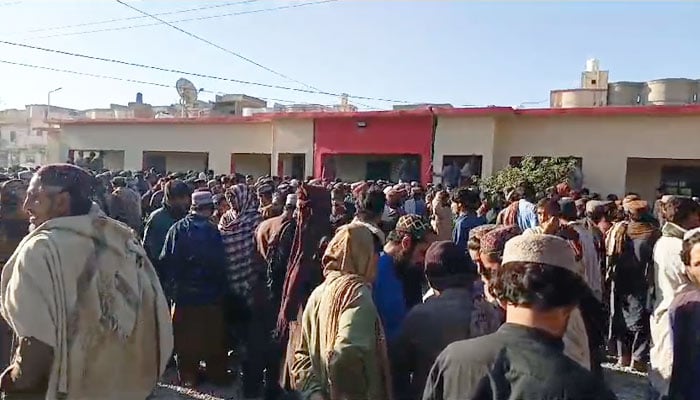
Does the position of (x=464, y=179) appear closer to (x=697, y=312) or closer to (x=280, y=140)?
(x=280, y=140)

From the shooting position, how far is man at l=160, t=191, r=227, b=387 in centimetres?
500

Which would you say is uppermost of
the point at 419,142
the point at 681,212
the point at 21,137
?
the point at 21,137

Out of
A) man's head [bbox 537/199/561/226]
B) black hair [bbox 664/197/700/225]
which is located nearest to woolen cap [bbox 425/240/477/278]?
black hair [bbox 664/197/700/225]

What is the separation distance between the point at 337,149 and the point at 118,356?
16.9 m

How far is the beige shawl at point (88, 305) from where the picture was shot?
2439 mm

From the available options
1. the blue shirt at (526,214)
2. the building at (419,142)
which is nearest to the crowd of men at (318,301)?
the blue shirt at (526,214)

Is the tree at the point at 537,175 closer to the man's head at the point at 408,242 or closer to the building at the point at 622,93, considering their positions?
the building at the point at 622,93

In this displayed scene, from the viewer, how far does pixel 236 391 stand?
214 inches

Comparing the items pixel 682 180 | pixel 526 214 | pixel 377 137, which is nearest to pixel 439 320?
pixel 526 214

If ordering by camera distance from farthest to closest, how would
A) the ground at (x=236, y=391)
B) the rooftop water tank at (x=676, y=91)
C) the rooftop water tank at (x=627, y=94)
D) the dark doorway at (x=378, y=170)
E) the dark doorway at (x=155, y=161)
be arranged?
the dark doorway at (x=155, y=161) < the dark doorway at (x=378, y=170) < the rooftop water tank at (x=627, y=94) < the rooftop water tank at (x=676, y=91) < the ground at (x=236, y=391)

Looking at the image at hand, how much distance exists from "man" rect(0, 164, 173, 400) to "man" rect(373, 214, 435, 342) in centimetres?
124

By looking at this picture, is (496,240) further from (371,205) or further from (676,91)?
(676,91)

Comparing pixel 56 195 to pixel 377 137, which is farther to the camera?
pixel 377 137

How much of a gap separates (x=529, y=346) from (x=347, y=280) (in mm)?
1302
